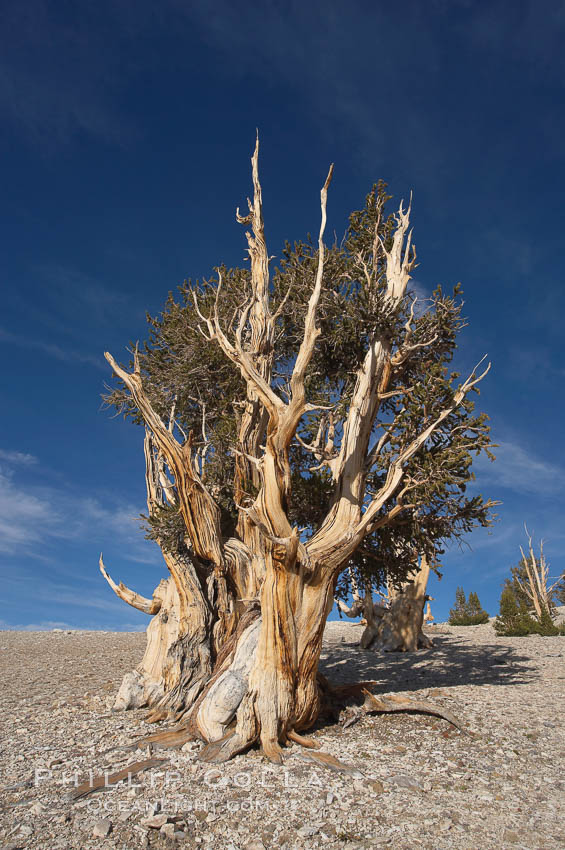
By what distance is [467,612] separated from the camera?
34375 millimetres

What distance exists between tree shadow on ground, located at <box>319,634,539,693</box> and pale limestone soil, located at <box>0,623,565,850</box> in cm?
37

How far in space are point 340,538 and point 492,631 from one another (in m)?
14.8

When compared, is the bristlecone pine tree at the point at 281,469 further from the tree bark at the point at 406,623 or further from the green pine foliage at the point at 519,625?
the green pine foliage at the point at 519,625

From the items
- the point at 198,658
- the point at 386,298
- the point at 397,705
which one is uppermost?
the point at 386,298

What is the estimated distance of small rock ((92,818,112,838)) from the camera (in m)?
4.04

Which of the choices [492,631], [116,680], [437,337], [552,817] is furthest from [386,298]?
[492,631]

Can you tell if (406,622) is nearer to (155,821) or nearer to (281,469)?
(281,469)

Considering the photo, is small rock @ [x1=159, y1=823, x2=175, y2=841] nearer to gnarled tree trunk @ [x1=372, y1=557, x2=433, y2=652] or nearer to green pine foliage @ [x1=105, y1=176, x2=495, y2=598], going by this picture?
green pine foliage @ [x1=105, y1=176, x2=495, y2=598]

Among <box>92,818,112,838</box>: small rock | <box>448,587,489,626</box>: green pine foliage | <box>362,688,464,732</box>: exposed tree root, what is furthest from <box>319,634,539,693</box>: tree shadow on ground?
<box>448,587,489,626</box>: green pine foliage

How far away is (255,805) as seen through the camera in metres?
4.55

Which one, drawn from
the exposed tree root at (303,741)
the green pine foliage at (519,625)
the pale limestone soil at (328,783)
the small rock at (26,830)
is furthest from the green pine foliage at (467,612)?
the small rock at (26,830)

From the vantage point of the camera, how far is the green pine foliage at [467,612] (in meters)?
23.2

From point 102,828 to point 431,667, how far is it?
857 cm

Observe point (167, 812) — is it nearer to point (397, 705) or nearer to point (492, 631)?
point (397, 705)
